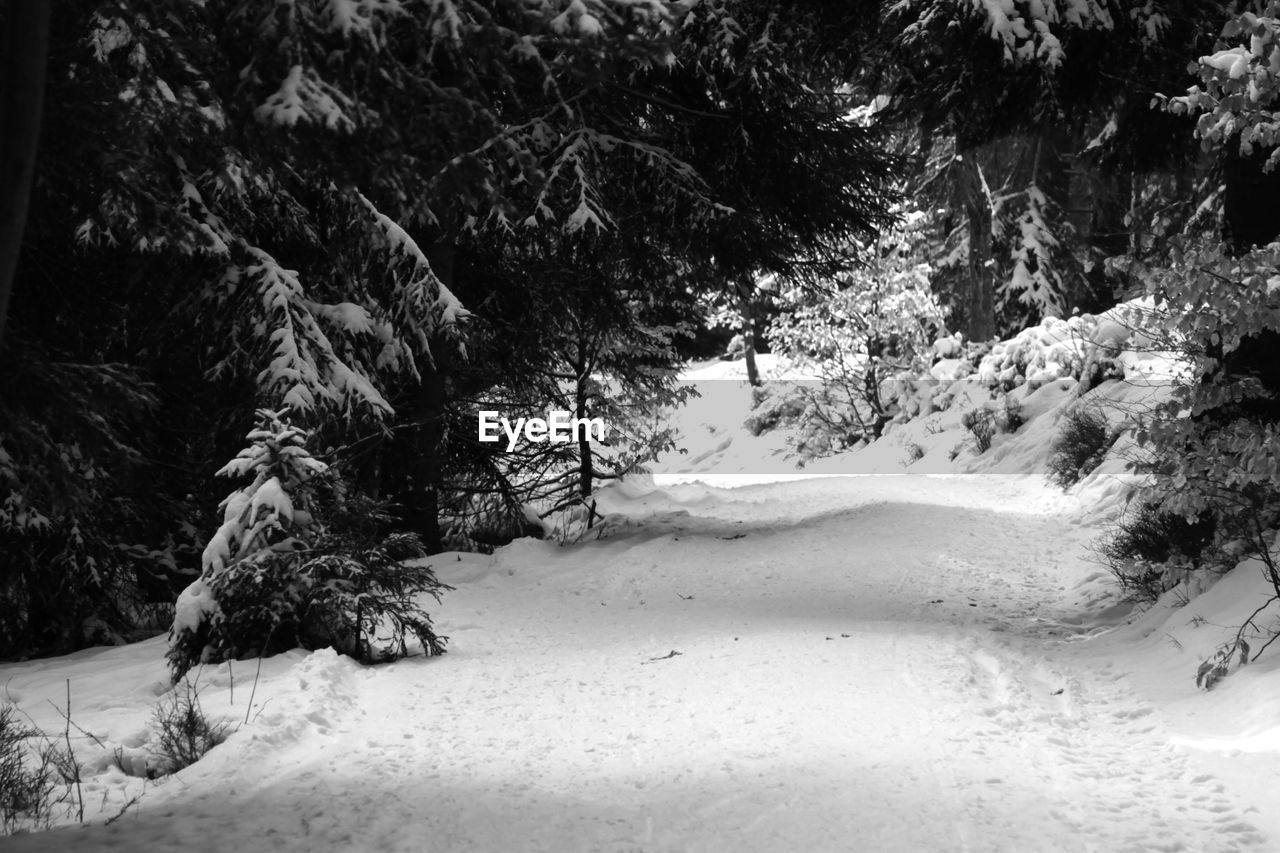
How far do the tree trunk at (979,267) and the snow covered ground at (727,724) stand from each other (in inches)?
585

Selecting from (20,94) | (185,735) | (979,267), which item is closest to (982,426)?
(979,267)

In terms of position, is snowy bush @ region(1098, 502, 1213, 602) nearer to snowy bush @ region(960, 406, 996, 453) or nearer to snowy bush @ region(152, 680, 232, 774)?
snowy bush @ region(152, 680, 232, 774)

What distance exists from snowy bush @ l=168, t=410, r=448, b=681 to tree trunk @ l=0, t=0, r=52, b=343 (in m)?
3.70

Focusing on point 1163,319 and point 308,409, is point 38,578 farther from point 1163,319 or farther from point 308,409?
point 1163,319

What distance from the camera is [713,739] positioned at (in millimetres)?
4855

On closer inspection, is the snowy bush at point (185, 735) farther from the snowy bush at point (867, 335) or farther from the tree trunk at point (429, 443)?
the snowy bush at point (867, 335)

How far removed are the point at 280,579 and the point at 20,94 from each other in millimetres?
3958

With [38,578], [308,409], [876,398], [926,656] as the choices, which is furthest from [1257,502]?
[876,398]

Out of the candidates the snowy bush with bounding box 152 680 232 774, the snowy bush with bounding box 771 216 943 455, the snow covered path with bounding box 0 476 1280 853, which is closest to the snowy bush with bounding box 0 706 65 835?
the snow covered path with bounding box 0 476 1280 853

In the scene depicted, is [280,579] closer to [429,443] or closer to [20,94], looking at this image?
[20,94]

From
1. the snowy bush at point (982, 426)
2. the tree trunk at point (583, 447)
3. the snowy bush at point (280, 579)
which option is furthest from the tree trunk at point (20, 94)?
the snowy bush at point (982, 426)

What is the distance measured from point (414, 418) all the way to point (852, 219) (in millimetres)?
4547

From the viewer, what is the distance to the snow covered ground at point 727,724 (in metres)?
3.79

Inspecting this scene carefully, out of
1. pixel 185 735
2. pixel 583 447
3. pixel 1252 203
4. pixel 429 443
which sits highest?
pixel 1252 203
